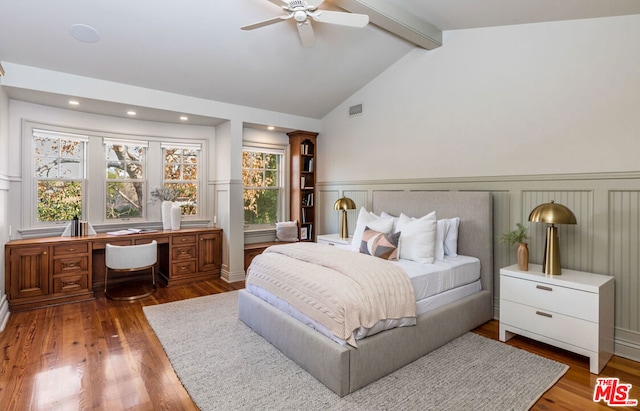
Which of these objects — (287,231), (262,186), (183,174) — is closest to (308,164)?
(262,186)

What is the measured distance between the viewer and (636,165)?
8.75ft

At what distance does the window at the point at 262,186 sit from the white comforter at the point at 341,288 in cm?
279

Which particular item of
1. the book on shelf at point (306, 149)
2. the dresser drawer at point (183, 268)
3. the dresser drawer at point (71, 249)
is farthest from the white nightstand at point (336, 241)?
the dresser drawer at point (71, 249)

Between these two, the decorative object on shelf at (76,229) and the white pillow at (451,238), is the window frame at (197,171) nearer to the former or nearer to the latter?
the decorative object on shelf at (76,229)

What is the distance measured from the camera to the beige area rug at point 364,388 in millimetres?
2107

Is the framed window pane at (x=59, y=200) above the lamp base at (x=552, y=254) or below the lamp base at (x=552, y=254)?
above

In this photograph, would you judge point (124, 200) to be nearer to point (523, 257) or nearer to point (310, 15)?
point (310, 15)

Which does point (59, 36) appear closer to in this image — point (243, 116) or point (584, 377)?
point (243, 116)

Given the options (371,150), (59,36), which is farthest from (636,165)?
(59,36)

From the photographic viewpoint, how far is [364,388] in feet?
7.41

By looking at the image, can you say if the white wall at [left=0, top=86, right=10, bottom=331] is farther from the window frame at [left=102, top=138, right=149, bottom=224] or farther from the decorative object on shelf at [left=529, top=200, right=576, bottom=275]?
the decorative object on shelf at [left=529, top=200, right=576, bottom=275]

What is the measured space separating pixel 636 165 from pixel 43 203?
6470mm

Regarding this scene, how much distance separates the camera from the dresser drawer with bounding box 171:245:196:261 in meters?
4.80
